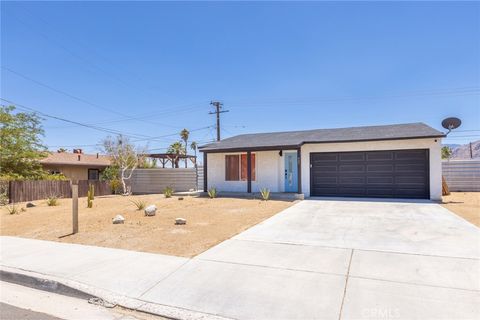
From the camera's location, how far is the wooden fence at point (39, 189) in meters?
16.0

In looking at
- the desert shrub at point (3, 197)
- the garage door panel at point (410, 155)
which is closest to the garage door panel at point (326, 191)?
the garage door panel at point (410, 155)

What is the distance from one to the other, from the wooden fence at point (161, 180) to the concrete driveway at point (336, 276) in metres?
14.1

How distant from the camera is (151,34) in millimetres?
15523

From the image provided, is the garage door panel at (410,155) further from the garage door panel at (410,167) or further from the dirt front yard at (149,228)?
the dirt front yard at (149,228)

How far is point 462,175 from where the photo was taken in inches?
651

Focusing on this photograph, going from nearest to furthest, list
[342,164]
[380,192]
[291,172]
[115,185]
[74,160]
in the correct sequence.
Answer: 1. [380,192]
2. [342,164]
3. [291,172]
4. [115,185]
5. [74,160]

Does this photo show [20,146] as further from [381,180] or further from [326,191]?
[381,180]

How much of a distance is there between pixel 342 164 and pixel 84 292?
12.9 meters

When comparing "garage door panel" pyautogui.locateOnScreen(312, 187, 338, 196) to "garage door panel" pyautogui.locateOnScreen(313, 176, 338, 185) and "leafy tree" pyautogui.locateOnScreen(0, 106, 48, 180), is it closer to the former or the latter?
"garage door panel" pyautogui.locateOnScreen(313, 176, 338, 185)

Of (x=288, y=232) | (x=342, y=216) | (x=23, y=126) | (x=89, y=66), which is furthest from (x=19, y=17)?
(x=342, y=216)

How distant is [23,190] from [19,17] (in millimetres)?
9118

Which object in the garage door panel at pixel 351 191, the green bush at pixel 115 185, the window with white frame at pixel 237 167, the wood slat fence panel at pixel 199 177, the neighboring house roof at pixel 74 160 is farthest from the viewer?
the neighboring house roof at pixel 74 160

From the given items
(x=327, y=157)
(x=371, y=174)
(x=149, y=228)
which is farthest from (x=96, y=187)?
(x=371, y=174)

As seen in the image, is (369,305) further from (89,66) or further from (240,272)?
(89,66)
